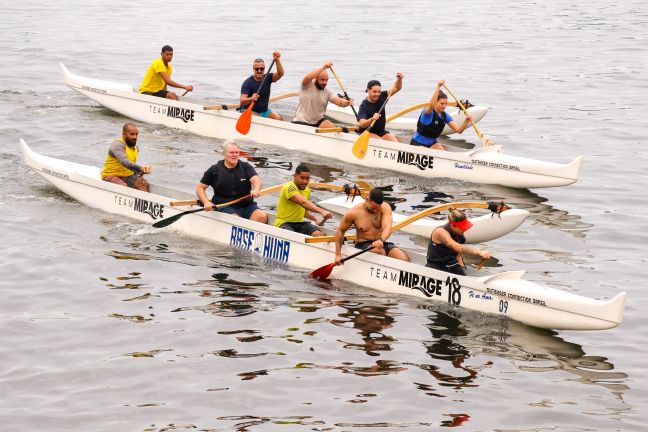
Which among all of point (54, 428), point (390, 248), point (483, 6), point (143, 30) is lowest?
point (54, 428)

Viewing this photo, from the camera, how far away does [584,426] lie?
13.5 meters

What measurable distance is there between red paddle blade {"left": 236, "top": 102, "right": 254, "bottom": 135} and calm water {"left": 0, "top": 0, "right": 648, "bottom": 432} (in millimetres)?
611

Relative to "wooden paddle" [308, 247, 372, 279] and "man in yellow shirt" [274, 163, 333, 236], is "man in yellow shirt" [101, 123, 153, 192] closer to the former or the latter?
"man in yellow shirt" [274, 163, 333, 236]

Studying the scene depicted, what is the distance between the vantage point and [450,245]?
55.4 ft

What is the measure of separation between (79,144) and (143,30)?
22307 millimetres

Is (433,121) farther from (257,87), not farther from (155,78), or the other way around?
(155,78)

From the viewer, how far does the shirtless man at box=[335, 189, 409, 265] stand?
17.7m

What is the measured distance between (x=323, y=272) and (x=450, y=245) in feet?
7.79

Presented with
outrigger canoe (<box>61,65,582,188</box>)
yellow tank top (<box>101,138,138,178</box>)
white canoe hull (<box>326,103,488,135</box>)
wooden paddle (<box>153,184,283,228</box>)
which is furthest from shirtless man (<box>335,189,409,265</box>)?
white canoe hull (<box>326,103,488,135</box>)

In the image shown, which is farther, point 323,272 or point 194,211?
point 194,211

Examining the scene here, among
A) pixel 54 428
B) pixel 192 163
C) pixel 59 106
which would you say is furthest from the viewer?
pixel 59 106

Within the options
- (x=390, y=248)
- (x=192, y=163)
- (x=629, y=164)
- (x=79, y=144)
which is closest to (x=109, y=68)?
(x=79, y=144)

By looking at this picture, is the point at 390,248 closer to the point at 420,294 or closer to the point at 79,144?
the point at 420,294

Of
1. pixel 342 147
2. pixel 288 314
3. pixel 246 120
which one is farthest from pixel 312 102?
pixel 288 314
